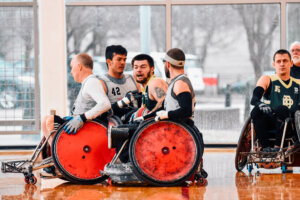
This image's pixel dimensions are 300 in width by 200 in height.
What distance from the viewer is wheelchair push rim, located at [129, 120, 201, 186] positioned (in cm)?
485

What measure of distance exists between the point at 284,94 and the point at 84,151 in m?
2.07

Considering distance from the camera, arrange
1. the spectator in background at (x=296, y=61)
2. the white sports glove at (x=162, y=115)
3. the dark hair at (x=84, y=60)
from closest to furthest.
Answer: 1. the white sports glove at (x=162, y=115)
2. the dark hair at (x=84, y=60)
3. the spectator in background at (x=296, y=61)

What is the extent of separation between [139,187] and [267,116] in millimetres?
1515

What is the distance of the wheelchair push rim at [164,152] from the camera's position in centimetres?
485

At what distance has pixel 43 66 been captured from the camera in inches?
295

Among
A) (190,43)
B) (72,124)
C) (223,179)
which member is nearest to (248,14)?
(190,43)

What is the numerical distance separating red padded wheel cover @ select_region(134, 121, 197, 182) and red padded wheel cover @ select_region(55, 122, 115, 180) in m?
0.43

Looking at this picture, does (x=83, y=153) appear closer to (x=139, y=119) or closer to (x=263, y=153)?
(x=139, y=119)

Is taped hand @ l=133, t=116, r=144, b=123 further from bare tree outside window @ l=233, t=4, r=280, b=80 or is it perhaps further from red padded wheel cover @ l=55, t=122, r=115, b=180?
bare tree outside window @ l=233, t=4, r=280, b=80

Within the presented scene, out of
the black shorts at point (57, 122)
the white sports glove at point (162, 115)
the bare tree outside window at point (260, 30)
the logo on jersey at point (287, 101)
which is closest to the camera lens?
the white sports glove at point (162, 115)

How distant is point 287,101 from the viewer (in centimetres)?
565

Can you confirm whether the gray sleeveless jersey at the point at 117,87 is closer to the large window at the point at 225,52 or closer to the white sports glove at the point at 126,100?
the white sports glove at the point at 126,100

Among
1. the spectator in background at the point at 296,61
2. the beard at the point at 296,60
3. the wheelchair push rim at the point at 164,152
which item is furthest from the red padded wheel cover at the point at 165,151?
the beard at the point at 296,60

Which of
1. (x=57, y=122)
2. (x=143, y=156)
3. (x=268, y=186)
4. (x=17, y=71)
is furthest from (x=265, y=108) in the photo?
(x=17, y=71)
